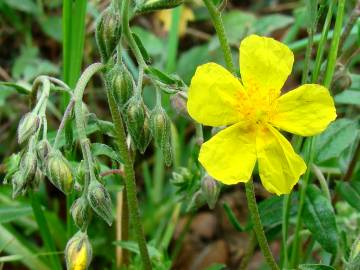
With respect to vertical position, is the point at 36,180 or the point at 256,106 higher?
the point at 256,106

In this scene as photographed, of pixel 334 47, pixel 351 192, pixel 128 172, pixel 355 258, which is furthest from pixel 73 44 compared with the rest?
pixel 355 258

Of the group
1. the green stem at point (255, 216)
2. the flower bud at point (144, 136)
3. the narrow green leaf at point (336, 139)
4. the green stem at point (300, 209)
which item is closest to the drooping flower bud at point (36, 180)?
the flower bud at point (144, 136)

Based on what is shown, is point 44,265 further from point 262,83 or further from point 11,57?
point 11,57

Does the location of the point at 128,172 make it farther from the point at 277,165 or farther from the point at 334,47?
the point at 334,47

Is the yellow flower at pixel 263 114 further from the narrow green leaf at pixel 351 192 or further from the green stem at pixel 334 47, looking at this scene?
the narrow green leaf at pixel 351 192

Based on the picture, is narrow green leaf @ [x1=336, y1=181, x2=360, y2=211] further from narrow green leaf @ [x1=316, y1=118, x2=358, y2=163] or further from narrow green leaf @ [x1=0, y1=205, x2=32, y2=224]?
narrow green leaf @ [x1=0, y1=205, x2=32, y2=224]

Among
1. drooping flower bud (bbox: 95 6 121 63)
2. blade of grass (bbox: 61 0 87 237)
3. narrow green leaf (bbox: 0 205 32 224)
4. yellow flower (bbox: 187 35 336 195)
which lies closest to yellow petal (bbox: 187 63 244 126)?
yellow flower (bbox: 187 35 336 195)

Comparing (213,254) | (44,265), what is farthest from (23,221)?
(213,254)
